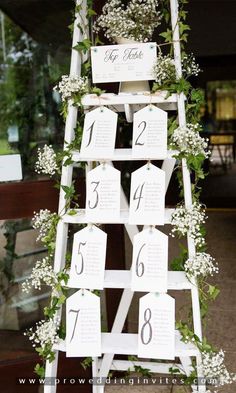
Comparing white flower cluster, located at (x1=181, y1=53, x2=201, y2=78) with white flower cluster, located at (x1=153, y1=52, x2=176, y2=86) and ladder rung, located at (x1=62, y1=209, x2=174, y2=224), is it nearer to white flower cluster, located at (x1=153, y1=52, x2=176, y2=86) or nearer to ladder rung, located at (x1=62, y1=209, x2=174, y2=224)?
white flower cluster, located at (x1=153, y1=52, x2=176, y2=86)

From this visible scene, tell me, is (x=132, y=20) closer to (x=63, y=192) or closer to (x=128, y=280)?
(x=63, y=192)

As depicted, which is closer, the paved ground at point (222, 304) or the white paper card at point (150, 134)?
the white paper card at point (150, 134)

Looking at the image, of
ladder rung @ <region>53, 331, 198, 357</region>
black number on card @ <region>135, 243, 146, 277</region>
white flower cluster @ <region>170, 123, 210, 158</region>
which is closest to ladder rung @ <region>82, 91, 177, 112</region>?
white flower cluster @ <region>170, 123, 210, 158</region>

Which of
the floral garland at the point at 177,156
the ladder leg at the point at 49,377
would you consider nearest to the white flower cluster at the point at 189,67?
the floral garland at the point at 177,156

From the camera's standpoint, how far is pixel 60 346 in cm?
178

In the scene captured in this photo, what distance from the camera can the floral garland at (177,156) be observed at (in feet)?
5.51

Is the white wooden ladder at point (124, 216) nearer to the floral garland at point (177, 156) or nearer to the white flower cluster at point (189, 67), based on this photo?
the floral garland at point (177, 156)

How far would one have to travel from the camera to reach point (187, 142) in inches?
66.1

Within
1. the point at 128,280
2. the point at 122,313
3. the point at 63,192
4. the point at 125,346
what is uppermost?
the point at 63,192

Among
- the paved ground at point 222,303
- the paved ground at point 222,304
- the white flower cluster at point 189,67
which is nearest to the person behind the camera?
the white flower cluster at point 189,67

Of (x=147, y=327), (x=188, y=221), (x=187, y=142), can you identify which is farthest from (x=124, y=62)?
(x=147, y=327)

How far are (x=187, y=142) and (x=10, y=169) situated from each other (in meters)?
0.85

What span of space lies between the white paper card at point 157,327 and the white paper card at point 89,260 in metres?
0.18

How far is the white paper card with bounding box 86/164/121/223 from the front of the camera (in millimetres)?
1691
